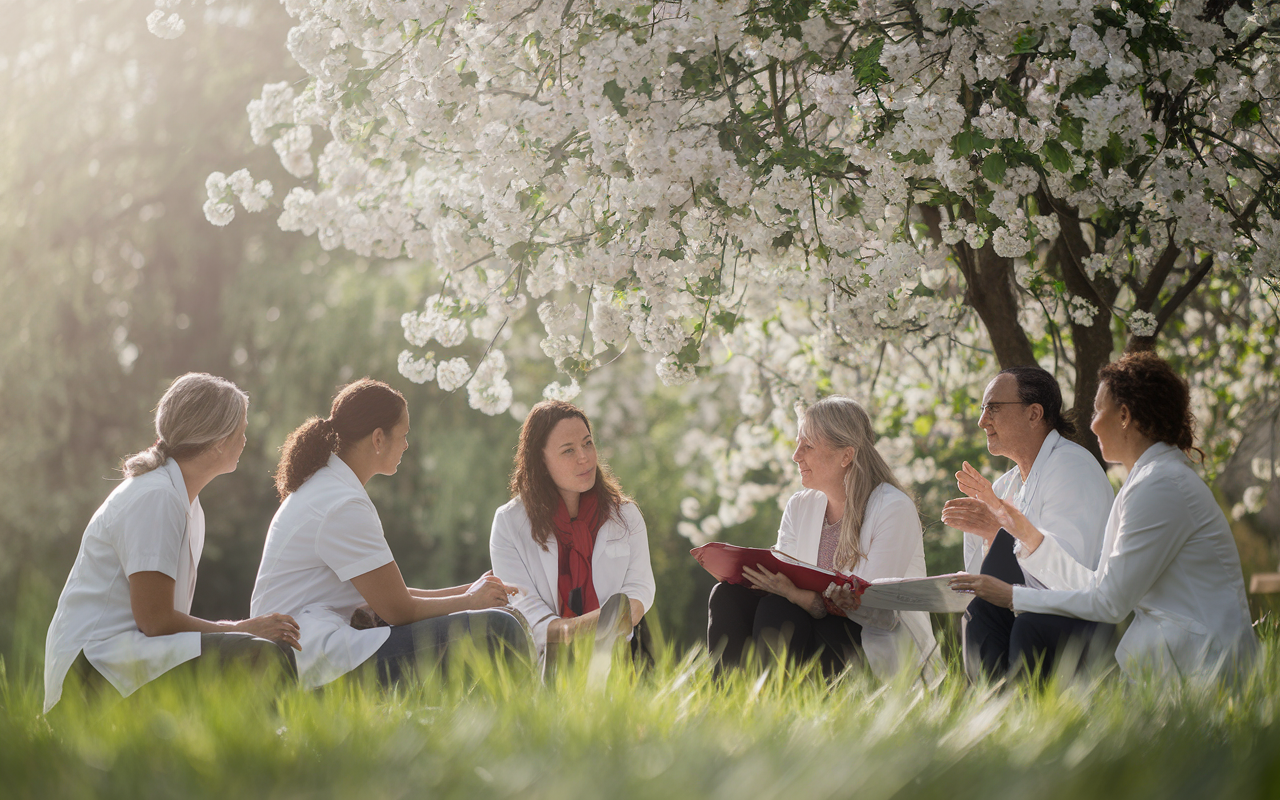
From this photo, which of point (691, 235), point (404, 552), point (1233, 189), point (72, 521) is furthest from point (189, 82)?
point (1233, 189)

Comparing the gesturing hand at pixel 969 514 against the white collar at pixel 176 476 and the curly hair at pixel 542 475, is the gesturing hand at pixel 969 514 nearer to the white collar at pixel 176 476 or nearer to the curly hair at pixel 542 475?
the curly hair at pixel 542 475

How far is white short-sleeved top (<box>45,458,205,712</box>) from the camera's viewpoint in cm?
313

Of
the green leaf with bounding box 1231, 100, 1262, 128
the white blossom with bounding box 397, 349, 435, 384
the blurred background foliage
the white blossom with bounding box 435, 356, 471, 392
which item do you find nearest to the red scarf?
the white blossom with bounding box 435, 356, 471, 392

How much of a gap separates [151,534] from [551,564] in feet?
5.43

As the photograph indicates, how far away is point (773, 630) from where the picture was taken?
3912 mm

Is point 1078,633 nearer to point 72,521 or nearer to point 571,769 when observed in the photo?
point 571,769

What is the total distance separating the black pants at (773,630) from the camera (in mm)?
3898

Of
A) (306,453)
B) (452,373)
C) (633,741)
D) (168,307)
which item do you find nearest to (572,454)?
(452,373)

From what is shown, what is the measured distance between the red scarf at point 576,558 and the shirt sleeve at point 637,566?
135mm

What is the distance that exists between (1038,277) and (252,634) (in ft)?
10.9

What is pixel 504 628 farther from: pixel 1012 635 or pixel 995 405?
pixel 995 405

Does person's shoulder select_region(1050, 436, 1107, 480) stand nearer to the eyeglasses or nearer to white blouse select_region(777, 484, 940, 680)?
the eyeglasses

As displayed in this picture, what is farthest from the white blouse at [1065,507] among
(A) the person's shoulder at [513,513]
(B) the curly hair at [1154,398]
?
(A) the person's shoulder at [513,513]

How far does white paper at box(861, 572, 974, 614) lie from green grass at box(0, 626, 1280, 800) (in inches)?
28.6
